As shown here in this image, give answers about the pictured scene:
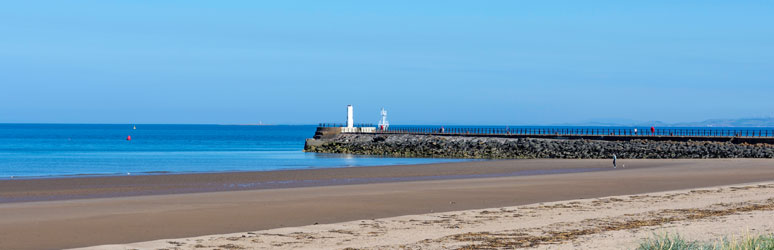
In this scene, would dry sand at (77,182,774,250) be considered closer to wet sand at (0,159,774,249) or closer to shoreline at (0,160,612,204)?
wet sand at (0,159,774,249)

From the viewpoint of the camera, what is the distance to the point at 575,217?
16375 mm

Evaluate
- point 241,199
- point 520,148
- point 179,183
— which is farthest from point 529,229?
point 520,148

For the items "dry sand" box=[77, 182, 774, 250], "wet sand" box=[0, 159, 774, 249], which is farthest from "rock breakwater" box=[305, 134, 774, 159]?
"dry sand" box=[77, 182, 774, 250]

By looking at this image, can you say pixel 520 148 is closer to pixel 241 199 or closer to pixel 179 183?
pixel 179 183

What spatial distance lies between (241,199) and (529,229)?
32.2ft

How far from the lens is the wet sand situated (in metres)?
15.3

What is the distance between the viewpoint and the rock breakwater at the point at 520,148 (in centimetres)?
5778

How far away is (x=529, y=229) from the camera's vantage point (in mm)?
14430

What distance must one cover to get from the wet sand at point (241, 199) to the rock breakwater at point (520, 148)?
827 inches

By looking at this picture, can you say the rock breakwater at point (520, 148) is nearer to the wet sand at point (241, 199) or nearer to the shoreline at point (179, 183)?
the wet sand at point (241, 199)

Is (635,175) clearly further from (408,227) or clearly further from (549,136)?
(549,136)

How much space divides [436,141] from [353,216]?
58838 mm

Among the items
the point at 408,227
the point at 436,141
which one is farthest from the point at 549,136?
the point at 408,227

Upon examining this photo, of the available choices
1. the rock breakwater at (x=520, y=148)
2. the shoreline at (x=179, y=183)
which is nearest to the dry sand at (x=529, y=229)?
the shoreline at (x=179, y=183)
